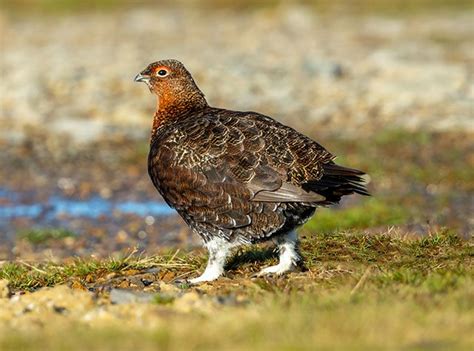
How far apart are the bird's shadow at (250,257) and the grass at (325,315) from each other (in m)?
0.75

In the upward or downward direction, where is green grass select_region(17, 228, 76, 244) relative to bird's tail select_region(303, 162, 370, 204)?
downward

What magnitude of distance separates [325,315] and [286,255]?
9.18ft

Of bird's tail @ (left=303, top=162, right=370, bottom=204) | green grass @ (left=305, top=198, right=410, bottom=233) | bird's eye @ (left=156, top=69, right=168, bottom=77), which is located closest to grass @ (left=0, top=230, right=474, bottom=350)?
bird's tail @ (left=303, top=162, right=370, bottom=204)

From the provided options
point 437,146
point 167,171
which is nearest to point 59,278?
point 167,171

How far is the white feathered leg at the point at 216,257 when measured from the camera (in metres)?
8.95

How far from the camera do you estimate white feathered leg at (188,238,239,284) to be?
895 centimetres

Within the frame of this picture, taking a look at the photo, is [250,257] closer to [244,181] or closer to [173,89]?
[244,181]

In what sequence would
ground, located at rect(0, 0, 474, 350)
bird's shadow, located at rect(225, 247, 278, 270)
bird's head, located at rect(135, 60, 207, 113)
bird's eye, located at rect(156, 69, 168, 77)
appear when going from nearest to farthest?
1. ground, located at rect(0, 0, 474, 350)
2. bird's shadow, located at rect(225, 247, 278, 270)
3. bird's head, located at rect(135, 60, 207, 113)
4. bird's eye, located at rect(156, 69, 168, 77)

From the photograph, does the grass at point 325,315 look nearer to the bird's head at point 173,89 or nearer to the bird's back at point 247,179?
the bird's back at point 247,179

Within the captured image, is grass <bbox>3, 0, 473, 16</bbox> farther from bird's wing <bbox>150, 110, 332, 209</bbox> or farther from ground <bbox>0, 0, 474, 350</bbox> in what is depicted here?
bird's wing <bbox>150, 110, 332, 209</bbox>

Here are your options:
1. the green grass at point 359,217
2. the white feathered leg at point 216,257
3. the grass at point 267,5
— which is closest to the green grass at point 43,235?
the green grass at point 359,217

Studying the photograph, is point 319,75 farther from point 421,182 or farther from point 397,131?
point 421,182

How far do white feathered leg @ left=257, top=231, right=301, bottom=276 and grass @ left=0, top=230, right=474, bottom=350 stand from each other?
0.19 m

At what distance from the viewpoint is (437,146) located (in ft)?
59.5
